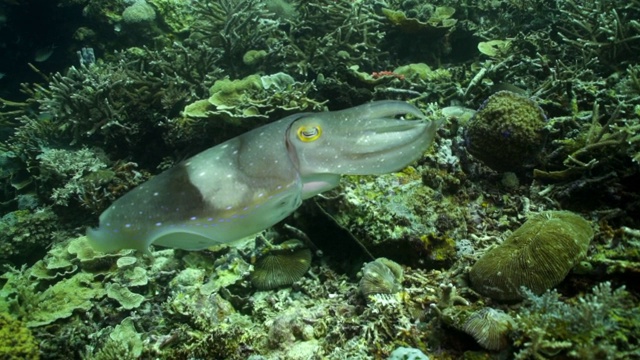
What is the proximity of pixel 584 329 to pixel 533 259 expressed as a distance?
727mm

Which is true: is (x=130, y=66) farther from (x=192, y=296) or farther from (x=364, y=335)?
(x=364, y=335)

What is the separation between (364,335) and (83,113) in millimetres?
7610

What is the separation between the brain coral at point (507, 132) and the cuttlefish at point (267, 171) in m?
2.68

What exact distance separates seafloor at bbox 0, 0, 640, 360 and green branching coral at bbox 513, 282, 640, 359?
0.01 metres

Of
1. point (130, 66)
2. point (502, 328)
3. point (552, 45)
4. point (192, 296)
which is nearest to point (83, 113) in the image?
point (130, 66)

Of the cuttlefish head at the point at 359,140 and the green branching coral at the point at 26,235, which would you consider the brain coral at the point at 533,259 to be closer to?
the cuttlefish head at the point at 359,140

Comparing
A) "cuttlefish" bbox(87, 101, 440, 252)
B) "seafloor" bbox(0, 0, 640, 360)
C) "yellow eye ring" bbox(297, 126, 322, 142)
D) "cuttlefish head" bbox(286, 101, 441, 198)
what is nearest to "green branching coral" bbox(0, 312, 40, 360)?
"seafloor" bbox(0, 0, 640, 360)

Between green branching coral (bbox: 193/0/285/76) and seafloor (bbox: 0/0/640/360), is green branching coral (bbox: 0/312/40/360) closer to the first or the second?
seafloor (bbox: 0/0/640/360)

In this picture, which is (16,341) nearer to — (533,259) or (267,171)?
(267,171)

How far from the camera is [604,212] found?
4.12 metres

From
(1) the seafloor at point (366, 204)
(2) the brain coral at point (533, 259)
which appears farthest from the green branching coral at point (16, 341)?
(2) the brain coral at point (533, 259)

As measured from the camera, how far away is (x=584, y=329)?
272 cm

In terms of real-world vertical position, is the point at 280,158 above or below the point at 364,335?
above

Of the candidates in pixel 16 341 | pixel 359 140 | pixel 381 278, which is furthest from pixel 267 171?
pixel 16 341
